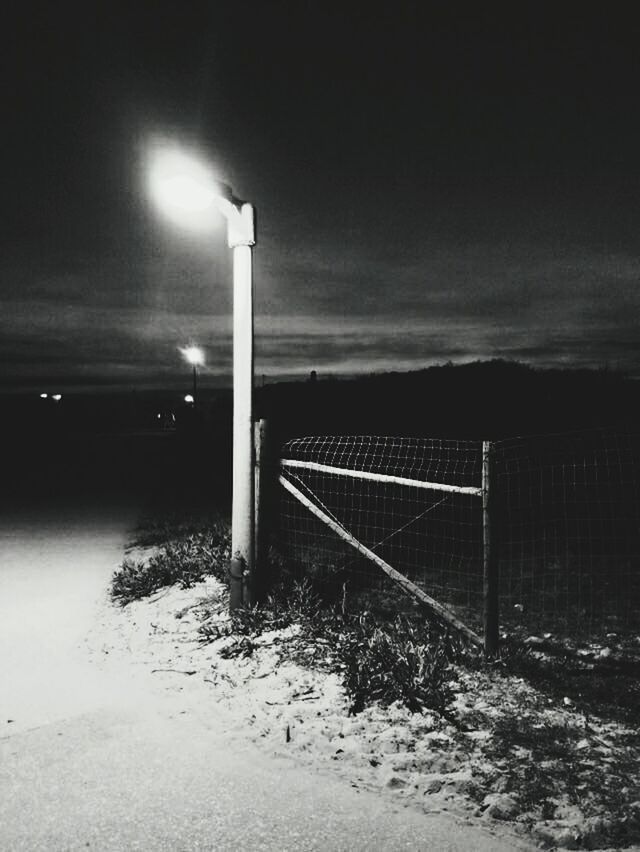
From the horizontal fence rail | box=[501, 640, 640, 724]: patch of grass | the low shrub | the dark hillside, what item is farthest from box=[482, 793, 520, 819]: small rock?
the dark hillside

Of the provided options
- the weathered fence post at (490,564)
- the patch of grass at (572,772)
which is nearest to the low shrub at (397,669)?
the weathered fence post at (490,564)

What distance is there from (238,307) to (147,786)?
379cm

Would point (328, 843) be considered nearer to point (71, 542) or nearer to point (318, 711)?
point (318, 711)

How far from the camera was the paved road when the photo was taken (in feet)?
9.93

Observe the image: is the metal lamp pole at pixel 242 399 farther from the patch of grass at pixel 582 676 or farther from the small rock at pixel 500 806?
the small rock at pixel 500 806

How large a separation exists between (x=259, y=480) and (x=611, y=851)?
395 cm

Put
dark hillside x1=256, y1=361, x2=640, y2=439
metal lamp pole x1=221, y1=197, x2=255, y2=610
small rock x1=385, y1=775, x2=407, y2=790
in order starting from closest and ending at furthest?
small rock x1=385, y1=775, x2=407, y2=790, metal lamp pole x1=221, y1=197, x2=255, y2=610, dark hillside x1=256, y1=361, x2=640, y2=439

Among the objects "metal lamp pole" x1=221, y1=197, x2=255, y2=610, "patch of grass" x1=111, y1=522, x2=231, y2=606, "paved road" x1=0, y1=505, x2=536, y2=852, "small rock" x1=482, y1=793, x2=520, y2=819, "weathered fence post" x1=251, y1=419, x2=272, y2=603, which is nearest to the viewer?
"paved road" x1=0, y1=505, x2=536, y2=852

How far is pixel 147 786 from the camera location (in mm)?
3453

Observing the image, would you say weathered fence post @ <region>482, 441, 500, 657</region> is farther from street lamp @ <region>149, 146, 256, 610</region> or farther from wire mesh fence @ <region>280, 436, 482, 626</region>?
street lamp @ <region>149, 146, 256, 610</region>

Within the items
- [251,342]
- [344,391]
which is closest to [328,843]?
[251,342]

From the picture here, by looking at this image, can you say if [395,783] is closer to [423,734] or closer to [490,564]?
[423,734]

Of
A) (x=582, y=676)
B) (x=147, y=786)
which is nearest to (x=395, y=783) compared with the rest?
(x=147, y=786)

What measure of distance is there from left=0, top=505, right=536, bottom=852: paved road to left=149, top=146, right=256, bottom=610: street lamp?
4.71 ft
